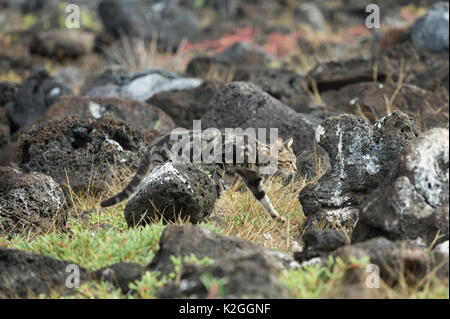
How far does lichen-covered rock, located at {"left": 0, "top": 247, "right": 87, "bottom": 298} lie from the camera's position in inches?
189

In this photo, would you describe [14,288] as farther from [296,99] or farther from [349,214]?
[296,99]

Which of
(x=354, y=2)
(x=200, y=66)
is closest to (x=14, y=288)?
(x=200, y=66)

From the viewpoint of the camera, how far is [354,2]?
25.8m

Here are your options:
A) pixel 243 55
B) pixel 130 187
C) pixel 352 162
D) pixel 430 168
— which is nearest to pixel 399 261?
pixel 430 168

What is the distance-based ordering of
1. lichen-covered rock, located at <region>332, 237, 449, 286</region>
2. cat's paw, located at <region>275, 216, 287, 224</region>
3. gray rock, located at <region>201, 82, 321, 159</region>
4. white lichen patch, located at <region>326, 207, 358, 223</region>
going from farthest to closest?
gray rock, located at <region>201, 82, 321, 159</region> < cat's paw, located at <region>275, 216, 287, 224</region> < white lichen patch, located at <region>326, 207, 358, 223</region> < lichen-covered rock, located at <region>332, 237, 449, 286</region>

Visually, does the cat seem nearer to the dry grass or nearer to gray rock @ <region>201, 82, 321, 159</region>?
gray rock @ <region>201, 82, 321, 159</region>

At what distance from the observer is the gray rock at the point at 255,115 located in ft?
29.8

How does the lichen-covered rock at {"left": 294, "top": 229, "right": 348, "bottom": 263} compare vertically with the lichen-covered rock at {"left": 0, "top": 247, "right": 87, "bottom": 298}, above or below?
above

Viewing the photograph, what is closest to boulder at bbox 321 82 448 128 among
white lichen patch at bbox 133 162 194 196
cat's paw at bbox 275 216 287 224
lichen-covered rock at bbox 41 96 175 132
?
lichen-covered rock at bbox 41 96 175 132

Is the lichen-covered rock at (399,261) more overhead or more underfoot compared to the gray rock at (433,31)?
more underfoot

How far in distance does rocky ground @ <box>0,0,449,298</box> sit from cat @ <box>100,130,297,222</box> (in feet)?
0.87

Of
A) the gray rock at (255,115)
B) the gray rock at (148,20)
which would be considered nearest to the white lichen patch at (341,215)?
the gray rock at (255,115)

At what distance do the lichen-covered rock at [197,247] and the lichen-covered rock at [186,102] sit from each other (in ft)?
20.1

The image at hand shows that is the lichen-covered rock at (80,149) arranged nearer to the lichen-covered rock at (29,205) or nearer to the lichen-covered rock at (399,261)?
the lichen-covered rock at (29,205)
